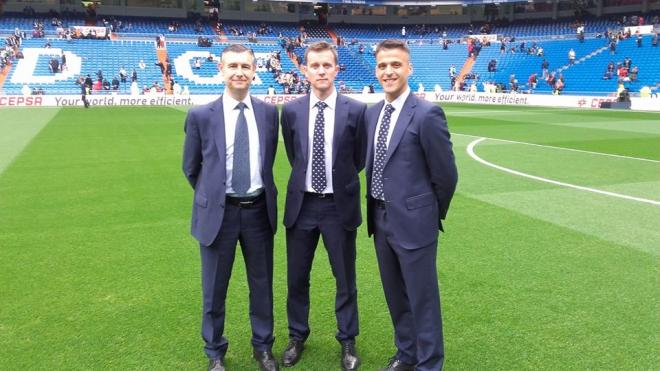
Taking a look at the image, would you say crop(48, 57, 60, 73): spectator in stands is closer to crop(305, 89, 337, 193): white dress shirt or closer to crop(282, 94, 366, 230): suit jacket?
crop(282, 94, 366, 230): suit jacket

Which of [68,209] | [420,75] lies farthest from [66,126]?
[420,75]

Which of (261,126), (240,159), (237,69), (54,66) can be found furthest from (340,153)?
(54,66)

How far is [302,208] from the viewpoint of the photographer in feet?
12.6

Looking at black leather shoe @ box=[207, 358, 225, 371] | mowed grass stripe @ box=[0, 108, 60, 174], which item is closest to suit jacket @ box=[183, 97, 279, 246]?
black leather shoe @ box=[207, 358, 225, 371]

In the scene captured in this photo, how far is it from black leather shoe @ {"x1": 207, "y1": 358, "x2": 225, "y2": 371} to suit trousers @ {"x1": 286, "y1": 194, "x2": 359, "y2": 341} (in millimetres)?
570

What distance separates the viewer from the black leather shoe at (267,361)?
375 cm

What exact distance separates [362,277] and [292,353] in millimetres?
1702

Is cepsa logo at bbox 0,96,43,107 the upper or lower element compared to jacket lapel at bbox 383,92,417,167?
lower

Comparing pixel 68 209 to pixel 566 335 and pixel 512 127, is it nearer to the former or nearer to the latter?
pixel 566 335

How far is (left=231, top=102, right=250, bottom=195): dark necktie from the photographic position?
3.68 metres

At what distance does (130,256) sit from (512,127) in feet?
56.1

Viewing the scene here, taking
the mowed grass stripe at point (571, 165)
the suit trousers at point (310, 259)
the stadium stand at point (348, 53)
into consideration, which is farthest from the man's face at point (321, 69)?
the stadium stand at point (348, 53)

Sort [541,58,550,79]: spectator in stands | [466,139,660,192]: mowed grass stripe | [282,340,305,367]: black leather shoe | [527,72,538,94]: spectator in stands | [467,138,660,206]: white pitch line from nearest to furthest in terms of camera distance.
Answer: [282,340,305,367]: black leather shoe → [467,138,660,206]: white pitch line → [466,139,660,192]: mowed grass stripe → [527,72,538,94]: spectator in stands → [541,58,550,79]: spectator in stands

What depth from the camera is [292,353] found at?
3.92 metres
